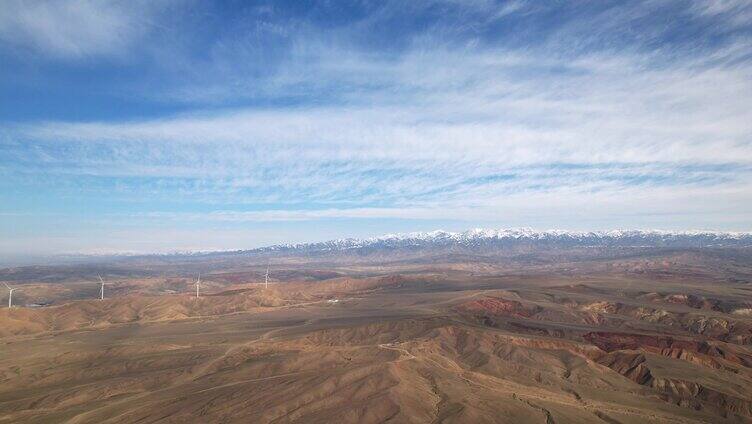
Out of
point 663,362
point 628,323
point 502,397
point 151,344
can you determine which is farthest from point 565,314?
point 151,344

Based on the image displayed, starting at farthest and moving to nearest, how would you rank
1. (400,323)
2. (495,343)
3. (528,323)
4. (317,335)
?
(528,323), (400,323), (317,335), (495,343)

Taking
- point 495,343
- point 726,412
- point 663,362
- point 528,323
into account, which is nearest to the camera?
point 726,412

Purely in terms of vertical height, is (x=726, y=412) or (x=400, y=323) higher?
(x=400, y=323)

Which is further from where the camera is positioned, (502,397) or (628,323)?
(628,323)

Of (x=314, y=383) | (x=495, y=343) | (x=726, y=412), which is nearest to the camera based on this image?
(x=314, y=383)

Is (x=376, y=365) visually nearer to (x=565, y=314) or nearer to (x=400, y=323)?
(x=400, y=323)

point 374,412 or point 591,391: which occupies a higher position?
point 374,412

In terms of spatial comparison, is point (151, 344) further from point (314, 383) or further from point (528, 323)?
point (528, 323)

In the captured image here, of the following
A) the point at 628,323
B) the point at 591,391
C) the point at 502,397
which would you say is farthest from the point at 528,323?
the point at 502,397

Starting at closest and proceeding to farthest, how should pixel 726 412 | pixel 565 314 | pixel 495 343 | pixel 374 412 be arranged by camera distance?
pixel 374 412 < pixel 726 412 < pixel 495 343 < pixel 565 314
